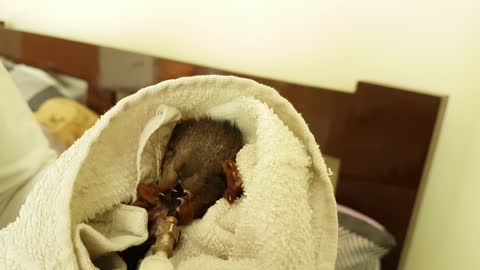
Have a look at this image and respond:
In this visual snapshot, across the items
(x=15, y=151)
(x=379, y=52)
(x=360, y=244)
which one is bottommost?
(x=360, y=244)

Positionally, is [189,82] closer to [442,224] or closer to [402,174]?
[402,174]

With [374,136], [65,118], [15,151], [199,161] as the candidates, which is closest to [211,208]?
[199,161]

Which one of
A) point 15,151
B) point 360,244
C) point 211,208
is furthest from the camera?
point 360,244

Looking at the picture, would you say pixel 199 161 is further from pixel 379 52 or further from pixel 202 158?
pixel 379 52

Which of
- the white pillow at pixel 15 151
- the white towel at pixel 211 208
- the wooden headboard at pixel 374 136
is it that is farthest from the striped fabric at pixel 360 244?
the white pillow at pixel 15 151

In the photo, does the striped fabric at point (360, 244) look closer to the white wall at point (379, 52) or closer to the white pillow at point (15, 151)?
the white wall at point (379, 52)

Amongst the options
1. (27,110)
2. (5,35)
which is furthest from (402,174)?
(5,35)

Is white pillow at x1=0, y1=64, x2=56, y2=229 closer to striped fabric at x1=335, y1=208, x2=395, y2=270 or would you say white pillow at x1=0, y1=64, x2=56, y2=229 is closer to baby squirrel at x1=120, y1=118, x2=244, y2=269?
baby squirrel at x1=120, y1=118, x2=244, y2=269

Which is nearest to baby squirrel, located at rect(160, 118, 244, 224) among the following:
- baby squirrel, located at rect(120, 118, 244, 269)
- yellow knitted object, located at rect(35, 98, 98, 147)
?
baby squirrel, located at rect(120, 118, 244, 269)
